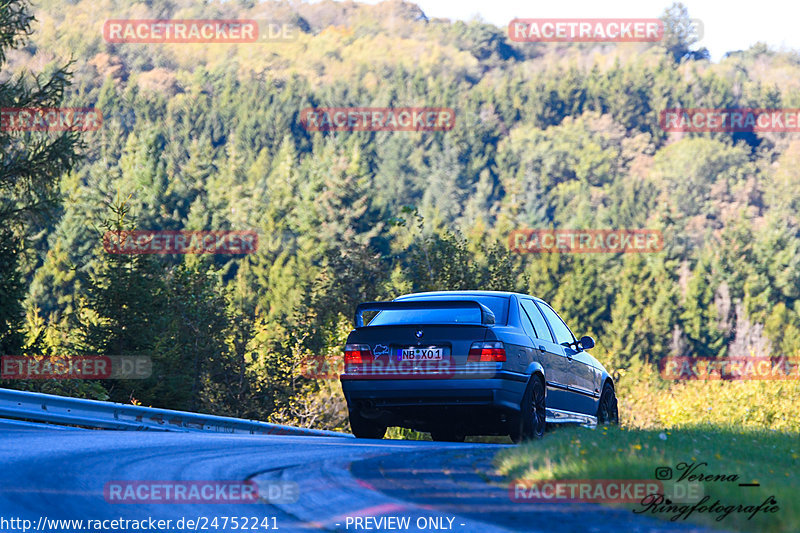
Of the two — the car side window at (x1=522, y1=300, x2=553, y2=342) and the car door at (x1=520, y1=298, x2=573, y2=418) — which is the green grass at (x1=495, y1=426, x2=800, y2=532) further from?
the car side window at (x1=522, y1=300, x2=553, y2=342)

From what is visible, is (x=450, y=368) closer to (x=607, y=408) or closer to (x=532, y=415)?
(x=532, y=415)

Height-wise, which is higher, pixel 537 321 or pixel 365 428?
pixel 537 321

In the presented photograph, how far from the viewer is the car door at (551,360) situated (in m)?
11.4

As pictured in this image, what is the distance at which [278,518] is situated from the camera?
211 inches

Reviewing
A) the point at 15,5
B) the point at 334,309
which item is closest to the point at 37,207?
the point at 15,5

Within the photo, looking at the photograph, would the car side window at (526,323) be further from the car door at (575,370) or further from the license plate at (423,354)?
the license plate at (423,354)

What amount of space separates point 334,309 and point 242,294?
90.0ft

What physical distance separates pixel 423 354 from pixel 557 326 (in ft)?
8.70

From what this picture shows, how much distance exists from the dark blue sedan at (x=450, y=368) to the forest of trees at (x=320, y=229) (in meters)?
17.2

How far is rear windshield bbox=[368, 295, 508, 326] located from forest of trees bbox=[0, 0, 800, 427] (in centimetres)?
1715

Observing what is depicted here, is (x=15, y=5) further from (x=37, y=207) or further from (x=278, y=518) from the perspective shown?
(x=278, y=518)

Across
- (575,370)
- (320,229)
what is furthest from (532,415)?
(320,229)

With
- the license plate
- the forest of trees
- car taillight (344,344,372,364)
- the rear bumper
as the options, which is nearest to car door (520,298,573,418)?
the rear bumper

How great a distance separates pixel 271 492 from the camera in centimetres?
599
